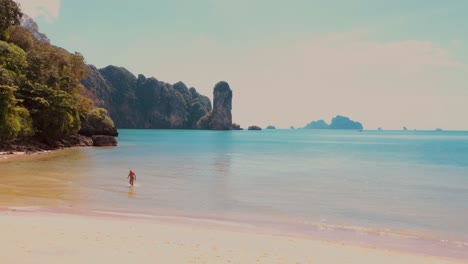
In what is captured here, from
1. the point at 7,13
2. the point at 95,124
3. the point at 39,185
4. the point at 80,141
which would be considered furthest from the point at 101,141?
the point at 39,185

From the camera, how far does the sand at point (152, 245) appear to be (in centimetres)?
1119

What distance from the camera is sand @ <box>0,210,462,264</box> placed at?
1119 centimetres

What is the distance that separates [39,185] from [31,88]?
37.3 meters

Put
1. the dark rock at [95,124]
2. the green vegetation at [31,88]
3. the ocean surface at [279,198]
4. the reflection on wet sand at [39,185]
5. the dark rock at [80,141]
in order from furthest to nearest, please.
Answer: the dark rock at [95,124], the dark rock at [80,141], the green vegetation at [31,88], the reflection on wet sand at [39,185], the ocean surface at [279,198]

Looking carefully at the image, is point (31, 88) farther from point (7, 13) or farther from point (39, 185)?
point (39, 185)

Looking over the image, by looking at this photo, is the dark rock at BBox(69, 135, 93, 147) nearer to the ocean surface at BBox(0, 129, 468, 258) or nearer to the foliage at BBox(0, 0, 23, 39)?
the foliage at BBox(0, 0, 23, 39)

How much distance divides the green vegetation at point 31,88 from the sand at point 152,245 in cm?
3690

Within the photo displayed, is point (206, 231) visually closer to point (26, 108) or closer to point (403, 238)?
point (403, 238)

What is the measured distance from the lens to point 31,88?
193 ft

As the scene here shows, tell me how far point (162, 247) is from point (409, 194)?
23.3 meters

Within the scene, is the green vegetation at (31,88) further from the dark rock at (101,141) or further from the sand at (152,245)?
the sand at (152,245)

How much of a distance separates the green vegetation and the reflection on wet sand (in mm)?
12738

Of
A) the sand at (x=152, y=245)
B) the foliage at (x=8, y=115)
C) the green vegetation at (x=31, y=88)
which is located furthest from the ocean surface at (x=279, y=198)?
the green vegetation at (x=31, y=88)

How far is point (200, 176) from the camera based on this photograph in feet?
123
